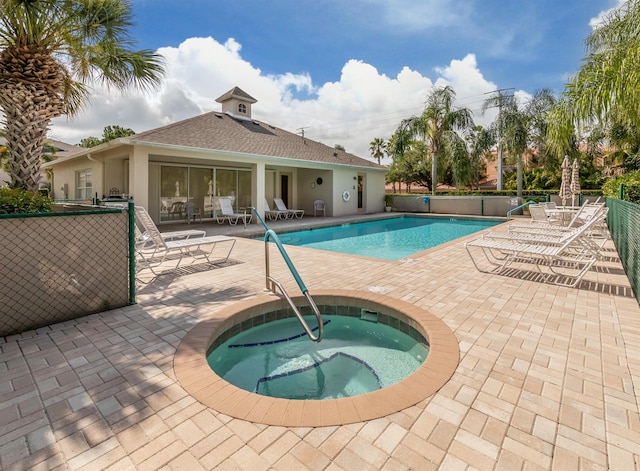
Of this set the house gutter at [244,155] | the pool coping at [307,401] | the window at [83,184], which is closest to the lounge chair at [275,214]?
the house gutter at [244,155]

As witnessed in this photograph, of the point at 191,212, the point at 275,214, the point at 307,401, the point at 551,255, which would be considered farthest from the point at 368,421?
the point at 275,214

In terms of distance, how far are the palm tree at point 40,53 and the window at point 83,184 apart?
36.6 feet

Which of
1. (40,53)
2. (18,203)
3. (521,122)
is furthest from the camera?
(521,122)

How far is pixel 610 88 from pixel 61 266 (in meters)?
9.40

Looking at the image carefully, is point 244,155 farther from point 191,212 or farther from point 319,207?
point 319,207

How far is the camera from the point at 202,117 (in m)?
16.2

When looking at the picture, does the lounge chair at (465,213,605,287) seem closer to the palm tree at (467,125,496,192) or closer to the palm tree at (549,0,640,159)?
the palm tree at (549,0,640,159)

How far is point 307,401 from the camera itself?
2.45 m

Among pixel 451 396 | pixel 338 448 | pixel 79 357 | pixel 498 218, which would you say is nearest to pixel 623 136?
pixel 498 218

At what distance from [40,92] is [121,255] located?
3.59m

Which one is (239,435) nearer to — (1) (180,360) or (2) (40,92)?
(1) (180,360)

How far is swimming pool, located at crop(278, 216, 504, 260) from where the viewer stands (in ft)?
34.2

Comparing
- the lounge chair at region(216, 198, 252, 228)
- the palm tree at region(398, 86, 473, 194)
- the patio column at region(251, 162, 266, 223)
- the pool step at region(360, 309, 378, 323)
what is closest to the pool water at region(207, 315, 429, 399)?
the pool step at region(360, 309, 378, 323)

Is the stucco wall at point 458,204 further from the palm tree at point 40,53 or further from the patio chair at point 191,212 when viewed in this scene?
the palm tree at point 40,53
